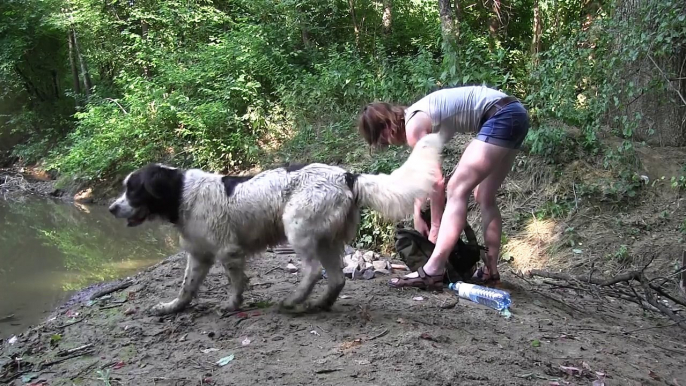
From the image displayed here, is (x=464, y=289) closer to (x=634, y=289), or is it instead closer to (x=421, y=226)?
(x=421, y=226)

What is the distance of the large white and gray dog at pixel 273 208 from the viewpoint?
368 cm

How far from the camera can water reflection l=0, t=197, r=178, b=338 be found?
599cm

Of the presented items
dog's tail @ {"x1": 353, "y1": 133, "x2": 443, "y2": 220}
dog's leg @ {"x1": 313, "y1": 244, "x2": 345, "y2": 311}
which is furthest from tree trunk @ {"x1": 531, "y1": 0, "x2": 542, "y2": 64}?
dog's leg @ {"x1": 313, "y1": 244, "x2": 345, "y2": 311}

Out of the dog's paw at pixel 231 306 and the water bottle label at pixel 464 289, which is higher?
the dog's paw at pixel 231 306

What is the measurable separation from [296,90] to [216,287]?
8.15m

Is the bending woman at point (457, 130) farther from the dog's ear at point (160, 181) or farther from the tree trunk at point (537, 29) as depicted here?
the tree trunk at point (537, 29)

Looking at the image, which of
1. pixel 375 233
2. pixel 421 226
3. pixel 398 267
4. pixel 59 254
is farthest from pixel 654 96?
pixel 59 254

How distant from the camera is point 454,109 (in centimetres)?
400

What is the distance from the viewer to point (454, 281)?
4410mm

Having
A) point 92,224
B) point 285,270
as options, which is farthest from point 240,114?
point 285,270

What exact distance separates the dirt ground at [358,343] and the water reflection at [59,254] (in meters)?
1.60

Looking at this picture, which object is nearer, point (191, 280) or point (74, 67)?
point (191, 280)

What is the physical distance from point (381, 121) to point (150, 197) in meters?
1.83

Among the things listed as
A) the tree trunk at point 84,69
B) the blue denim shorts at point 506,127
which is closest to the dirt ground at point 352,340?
the blue denim shorts at point 506,127
